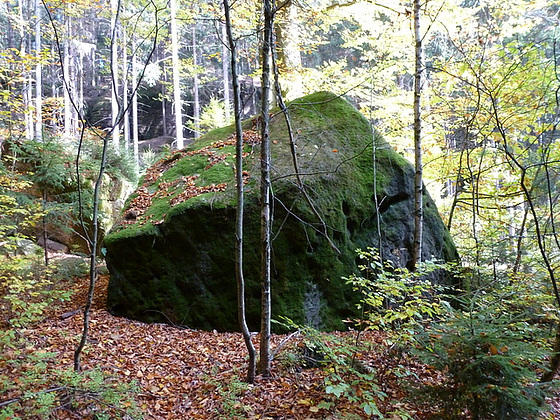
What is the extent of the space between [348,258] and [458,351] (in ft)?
9.26

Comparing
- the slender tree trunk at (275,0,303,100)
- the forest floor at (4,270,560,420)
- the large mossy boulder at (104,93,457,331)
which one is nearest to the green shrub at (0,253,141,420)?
the forest floor at (4,270,560,420)

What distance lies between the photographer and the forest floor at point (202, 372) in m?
3.08

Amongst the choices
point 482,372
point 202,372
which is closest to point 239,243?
point 202,372

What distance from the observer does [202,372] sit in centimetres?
382

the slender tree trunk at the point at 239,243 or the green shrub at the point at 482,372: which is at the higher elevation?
the slender tree trunk at the point at 239,243

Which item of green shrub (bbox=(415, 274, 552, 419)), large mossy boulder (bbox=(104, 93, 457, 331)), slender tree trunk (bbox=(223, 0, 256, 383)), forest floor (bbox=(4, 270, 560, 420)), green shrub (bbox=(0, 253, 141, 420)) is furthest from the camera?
large mossy boulder (bbox=(104, 93, 457, 331))

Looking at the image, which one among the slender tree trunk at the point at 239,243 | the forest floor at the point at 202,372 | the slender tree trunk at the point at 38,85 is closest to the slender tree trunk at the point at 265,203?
the slender tree trunk at the point at 239,243

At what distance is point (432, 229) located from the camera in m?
6.62

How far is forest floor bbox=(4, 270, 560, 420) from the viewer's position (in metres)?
3.08

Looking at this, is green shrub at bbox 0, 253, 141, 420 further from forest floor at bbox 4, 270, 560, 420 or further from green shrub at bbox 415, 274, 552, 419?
green shrub at bbox 415, 274, 552, 419

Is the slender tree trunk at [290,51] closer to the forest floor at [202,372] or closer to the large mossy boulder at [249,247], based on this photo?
the large mossy boulder at [249,247]

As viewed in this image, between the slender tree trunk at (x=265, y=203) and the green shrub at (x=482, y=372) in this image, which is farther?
the slender tree trunk at (x=265, y=203)

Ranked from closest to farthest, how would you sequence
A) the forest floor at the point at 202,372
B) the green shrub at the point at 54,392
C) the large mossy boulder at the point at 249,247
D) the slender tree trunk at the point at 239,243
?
the green shrub at the point at 54,392 → the forest floor at the point at 202,372 → the slender tree trunk at the point at 239,243 → the large mossy boulder at the point at 249,247

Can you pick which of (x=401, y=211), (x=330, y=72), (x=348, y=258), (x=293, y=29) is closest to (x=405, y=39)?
(x=330, y=72)
